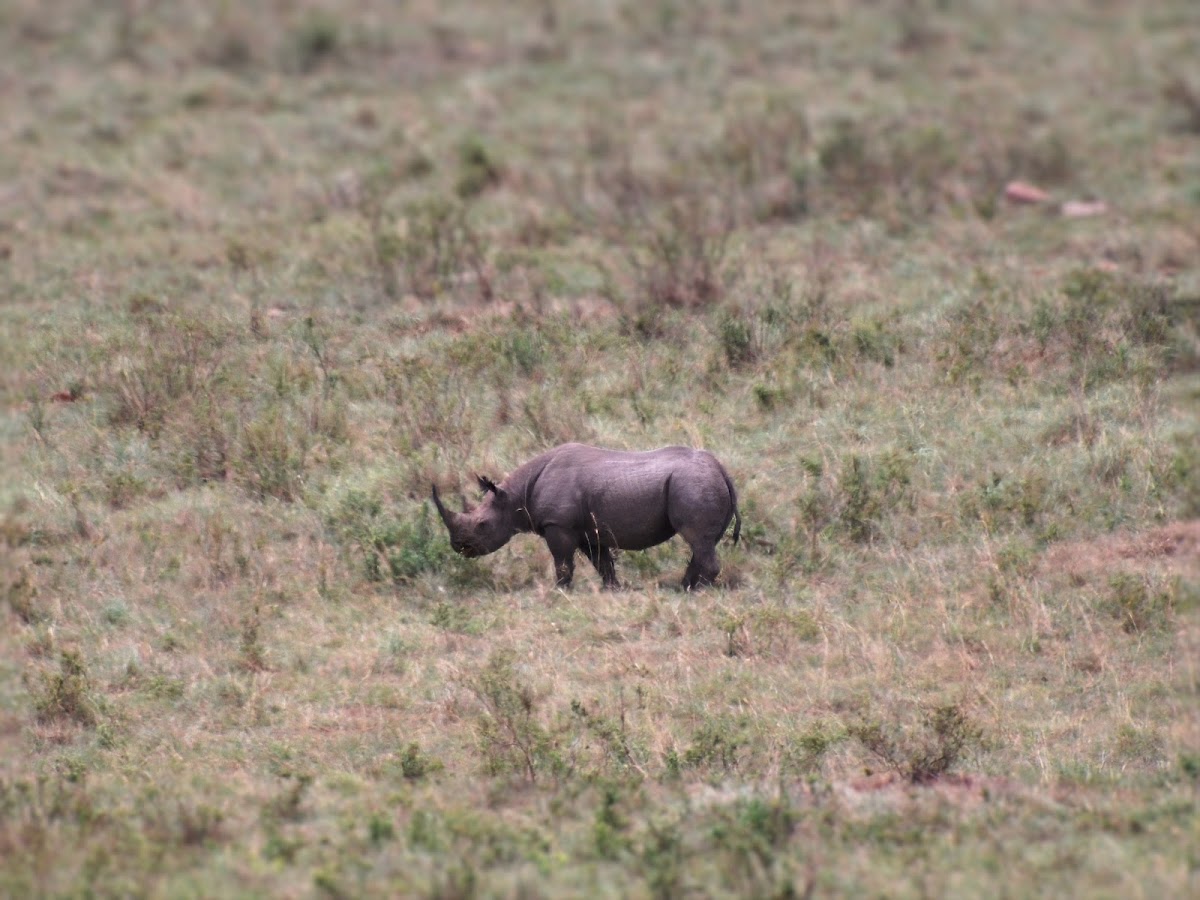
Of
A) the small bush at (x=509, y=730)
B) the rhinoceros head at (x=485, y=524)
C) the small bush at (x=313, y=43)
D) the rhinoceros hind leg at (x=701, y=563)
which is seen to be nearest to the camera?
the small bush at (x=509, y=730)

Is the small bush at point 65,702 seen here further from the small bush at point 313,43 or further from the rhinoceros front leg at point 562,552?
the small bush at point 313,43

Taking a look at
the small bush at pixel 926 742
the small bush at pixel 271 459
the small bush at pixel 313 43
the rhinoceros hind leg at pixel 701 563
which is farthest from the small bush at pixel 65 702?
the small bush at pixel 313 43

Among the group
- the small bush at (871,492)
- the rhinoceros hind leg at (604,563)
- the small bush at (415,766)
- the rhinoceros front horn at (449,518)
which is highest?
the rhinoceros front horn at (449,518)

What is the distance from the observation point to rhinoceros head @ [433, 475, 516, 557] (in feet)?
37.1

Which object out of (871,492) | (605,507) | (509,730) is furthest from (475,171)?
(509,730)

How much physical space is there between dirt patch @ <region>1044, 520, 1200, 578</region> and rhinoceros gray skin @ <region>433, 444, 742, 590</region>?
2.12m

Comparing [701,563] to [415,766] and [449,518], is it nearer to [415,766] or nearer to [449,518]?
[449,518]

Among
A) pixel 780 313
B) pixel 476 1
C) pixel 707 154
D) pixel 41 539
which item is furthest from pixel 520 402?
pixel 476 1

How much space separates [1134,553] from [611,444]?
3.84 metres

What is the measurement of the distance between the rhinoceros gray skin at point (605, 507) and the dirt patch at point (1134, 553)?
2.12 m

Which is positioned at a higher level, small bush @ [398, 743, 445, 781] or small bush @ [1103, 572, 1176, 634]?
small bush @ [398, 743, 445, 781]

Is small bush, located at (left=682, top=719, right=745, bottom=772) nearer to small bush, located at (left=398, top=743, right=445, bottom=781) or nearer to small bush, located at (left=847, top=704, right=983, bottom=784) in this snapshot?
small bush, located at (left=847, top=704, right=983, bottom=784)

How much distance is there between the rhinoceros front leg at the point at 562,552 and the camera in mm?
11141

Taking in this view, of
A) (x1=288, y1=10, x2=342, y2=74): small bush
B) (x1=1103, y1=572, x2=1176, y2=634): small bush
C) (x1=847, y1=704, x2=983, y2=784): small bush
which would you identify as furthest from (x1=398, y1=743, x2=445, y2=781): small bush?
(x1=288, y1=10, x2=342, y2=74): small bush
